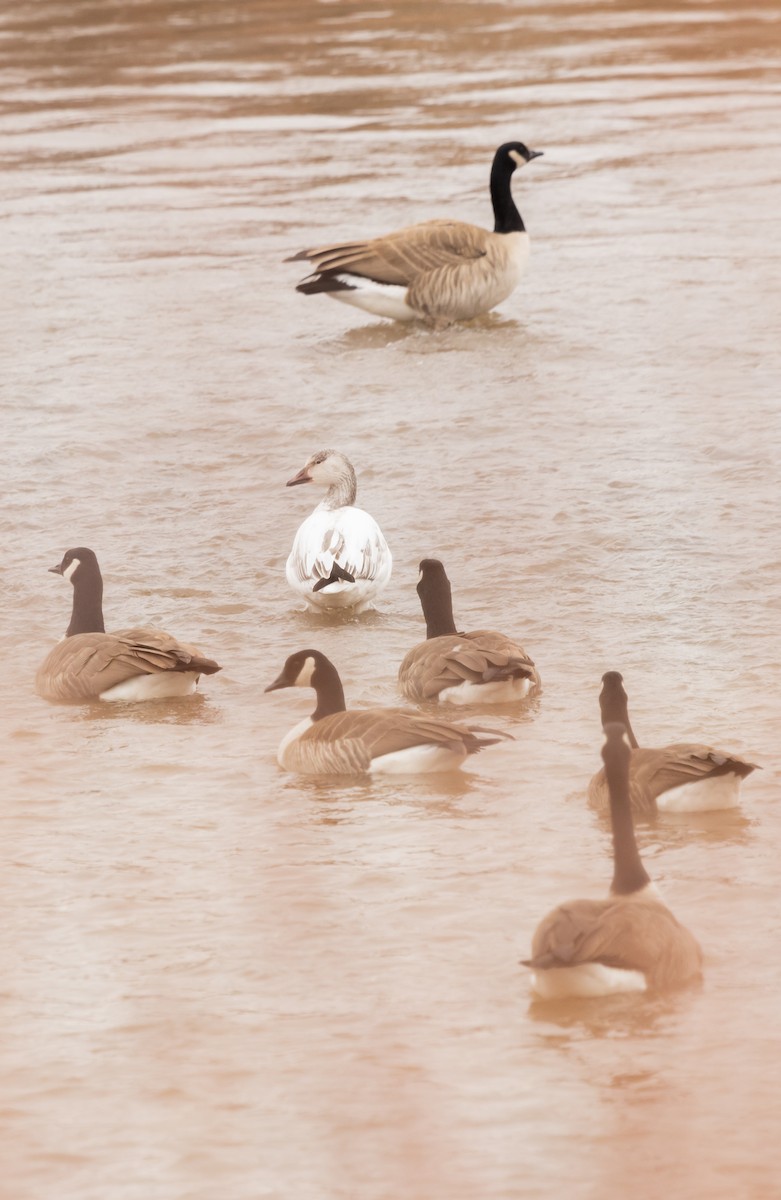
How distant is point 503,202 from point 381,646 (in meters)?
7.37

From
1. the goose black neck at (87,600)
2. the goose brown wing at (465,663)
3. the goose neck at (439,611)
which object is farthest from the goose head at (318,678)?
the goose black neck at (87,600)

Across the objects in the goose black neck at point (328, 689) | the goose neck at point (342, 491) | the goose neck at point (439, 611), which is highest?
the goose neck at point (342, 491)

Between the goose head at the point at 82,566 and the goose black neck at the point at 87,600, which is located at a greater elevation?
the goose head at the point at 82,566

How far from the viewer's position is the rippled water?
582cm

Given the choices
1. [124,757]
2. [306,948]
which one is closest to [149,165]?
[124,757]

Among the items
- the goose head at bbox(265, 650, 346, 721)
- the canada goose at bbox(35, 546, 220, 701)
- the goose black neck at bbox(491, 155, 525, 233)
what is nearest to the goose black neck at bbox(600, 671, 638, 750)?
the goose head at bbox(265, 650, 346, 721)

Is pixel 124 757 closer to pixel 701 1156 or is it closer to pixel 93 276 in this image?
pixel 701 1156

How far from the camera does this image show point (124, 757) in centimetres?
874

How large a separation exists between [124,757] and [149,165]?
16.1 meters

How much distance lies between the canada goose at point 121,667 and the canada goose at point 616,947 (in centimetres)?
→ 329

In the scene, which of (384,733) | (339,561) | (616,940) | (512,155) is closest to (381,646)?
(339,561)

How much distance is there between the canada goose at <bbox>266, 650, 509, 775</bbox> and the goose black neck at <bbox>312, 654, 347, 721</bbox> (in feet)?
0.57

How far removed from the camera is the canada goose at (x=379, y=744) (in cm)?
823

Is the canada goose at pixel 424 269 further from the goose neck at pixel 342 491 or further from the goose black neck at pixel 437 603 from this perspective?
the goose black neck at pixel 437 603
